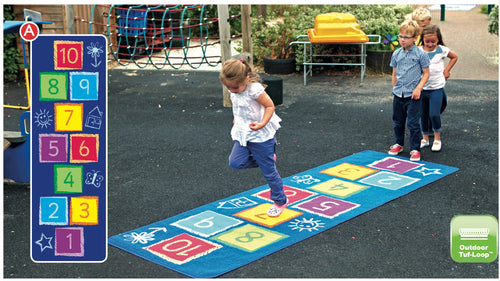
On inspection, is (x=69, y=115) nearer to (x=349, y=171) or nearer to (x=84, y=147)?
(x=84, y=147)

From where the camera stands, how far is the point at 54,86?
3953mm

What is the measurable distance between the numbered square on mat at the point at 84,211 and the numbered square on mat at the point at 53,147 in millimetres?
281

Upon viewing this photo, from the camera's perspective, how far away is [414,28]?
6.42 m

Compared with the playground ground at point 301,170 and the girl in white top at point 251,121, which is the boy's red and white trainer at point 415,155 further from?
the girl in white top at point 251,121

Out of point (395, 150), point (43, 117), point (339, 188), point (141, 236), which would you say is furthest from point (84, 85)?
point (395, 150)

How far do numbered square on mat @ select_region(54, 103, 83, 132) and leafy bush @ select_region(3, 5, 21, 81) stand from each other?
8973 mm

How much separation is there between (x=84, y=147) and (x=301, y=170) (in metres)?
3.01

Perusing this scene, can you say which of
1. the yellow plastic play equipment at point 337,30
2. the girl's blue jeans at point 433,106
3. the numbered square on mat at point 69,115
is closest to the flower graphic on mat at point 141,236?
the numbered square on mat at point 69,115

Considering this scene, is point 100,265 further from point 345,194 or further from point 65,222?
point 345,194

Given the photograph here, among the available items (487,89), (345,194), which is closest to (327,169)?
(345,194)

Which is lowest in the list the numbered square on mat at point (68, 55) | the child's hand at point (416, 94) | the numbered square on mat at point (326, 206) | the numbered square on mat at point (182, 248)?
the numbered square on mat at point (182, 248)

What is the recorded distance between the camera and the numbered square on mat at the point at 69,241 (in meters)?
3.99

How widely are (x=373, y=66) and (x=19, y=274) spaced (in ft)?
29.7
